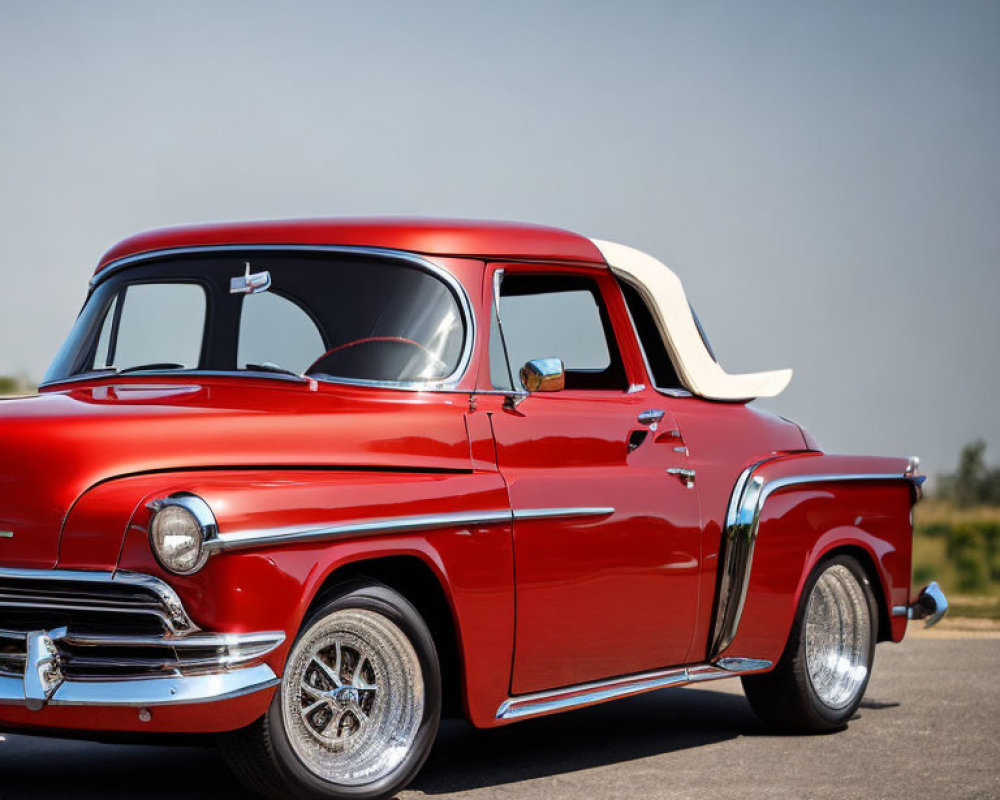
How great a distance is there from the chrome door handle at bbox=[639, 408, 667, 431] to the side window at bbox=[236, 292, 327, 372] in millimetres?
1478

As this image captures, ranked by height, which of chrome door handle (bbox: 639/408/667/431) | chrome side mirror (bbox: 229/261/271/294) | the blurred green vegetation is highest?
chrome side mirror (bbox: 229/261/271/294)

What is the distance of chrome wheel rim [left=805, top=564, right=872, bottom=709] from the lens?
7844 millimetres

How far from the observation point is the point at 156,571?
4.90 m

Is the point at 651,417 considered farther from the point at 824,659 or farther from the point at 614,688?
the point at 824,659

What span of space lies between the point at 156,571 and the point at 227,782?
1433 mm

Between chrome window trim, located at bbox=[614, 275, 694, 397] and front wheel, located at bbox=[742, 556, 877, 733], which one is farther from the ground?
chrome window trim, located at bbox=[614, 275, 694, 397]

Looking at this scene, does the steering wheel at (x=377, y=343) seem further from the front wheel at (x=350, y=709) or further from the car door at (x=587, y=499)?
the front wheel at (x=350, y=709)

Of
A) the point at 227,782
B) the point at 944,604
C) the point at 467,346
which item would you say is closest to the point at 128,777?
the point at 227,782

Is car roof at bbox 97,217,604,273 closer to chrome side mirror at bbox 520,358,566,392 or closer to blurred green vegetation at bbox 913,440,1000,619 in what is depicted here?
chrome side mirror at bbox 520,358,566,392

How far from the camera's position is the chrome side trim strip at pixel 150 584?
16.0 ft

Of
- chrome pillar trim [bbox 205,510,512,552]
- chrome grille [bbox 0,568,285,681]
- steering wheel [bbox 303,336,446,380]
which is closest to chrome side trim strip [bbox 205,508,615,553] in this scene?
chrome pillar trim [bbox 205,510,512,552]

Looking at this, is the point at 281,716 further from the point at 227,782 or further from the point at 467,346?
the point at 467,346

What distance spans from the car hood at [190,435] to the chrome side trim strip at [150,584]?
0.08m

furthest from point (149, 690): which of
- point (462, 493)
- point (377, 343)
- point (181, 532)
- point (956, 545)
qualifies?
point (956, 545)
